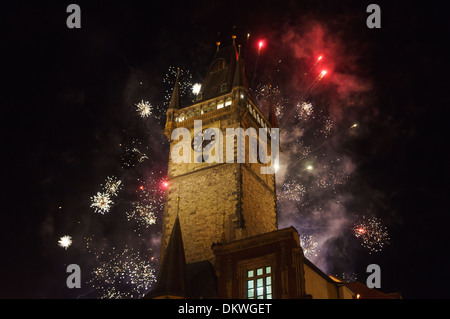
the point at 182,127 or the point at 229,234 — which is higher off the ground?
the point at 182,127

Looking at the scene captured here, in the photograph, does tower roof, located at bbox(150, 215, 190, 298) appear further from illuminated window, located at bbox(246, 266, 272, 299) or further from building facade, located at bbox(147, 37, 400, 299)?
illuminated window, located at bbox(246, 266, 272, 299)

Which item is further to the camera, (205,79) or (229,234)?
(205,79)

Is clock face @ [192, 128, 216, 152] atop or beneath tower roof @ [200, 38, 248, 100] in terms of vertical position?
beneath

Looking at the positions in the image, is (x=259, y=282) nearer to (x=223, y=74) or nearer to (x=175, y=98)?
(x=175, y=98)

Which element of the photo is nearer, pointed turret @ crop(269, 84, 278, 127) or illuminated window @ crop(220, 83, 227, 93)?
illuminated window @ crop(220, 83, 227, 93)

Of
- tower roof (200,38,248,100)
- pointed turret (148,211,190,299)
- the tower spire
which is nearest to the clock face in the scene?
tower roof (200,38,248,100)
